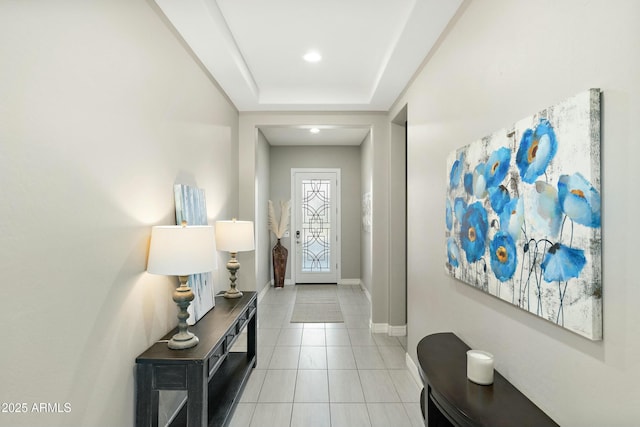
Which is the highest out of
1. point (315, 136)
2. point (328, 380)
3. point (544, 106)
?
point (315, 136)

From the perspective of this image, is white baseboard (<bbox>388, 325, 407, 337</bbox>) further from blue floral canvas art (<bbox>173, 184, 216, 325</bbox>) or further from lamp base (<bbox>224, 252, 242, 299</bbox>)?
blue floral canvas art (<bbox>173, 184, 216, 325</bbox>)

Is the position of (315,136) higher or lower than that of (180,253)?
higher

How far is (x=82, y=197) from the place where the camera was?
4.54 feet

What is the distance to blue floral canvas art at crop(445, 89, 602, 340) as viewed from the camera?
1.05 m

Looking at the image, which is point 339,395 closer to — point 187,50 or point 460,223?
point 460,223

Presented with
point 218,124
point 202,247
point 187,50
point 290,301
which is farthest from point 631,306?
point 290,301

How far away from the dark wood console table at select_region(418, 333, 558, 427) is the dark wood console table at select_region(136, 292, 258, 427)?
1.15 m

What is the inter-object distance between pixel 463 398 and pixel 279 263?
5255mm

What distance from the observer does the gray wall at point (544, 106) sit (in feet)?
3.16

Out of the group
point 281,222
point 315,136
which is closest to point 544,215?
point 315,136

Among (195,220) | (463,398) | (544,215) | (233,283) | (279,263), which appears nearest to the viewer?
(544,215)

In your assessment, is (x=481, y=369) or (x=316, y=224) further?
(x=316, y=224)

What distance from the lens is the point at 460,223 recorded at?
199 centimetres

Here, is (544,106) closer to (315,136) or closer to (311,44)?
(311,44)
